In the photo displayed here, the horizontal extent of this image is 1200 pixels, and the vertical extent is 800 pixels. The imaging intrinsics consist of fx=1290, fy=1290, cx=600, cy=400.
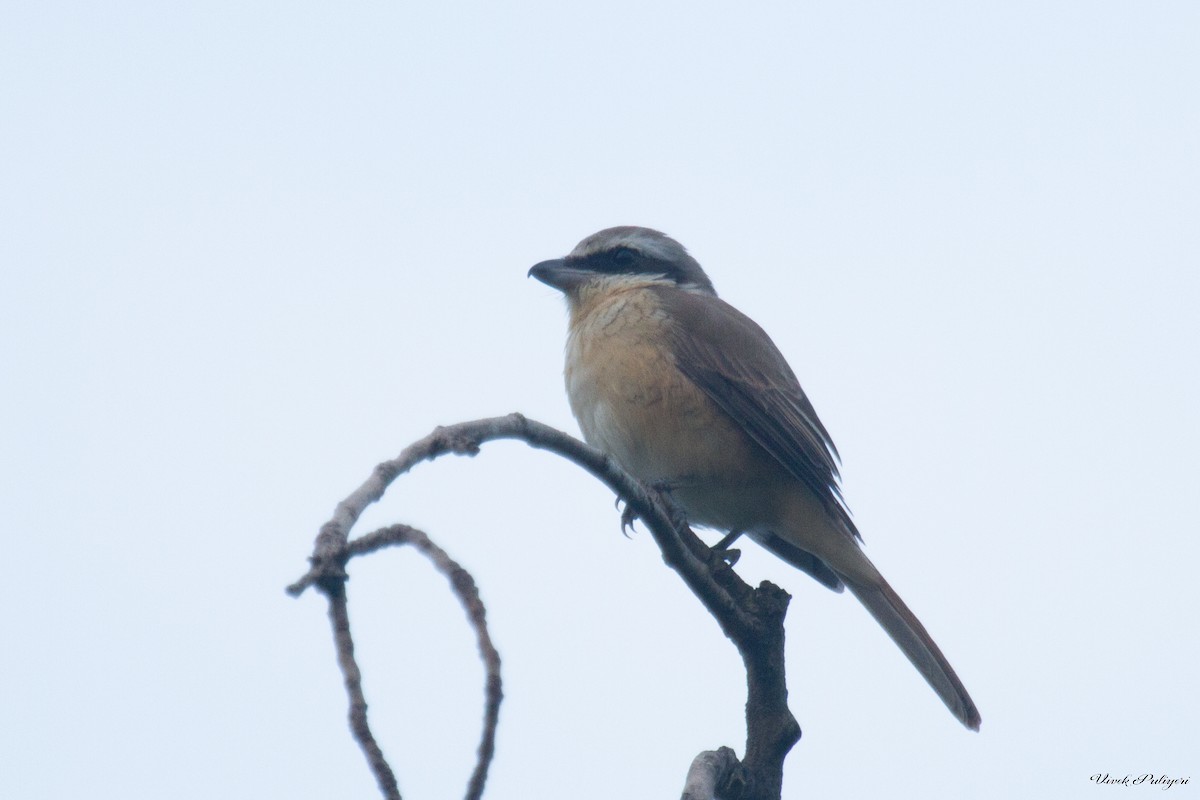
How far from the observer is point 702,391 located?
19.2 feet

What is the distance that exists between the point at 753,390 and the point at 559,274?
1314mm

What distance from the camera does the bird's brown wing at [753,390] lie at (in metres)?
5.89

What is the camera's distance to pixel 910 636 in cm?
580

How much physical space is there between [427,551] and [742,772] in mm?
1626

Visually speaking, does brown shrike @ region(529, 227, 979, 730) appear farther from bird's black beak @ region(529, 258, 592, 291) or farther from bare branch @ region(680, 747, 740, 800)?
bare branch @ region(680, 747, 740, 800)

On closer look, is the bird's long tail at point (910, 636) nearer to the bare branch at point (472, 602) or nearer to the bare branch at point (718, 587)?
the bare branch at point (718, 587)

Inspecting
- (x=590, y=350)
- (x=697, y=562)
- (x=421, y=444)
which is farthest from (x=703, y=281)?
(x=421, y=444)

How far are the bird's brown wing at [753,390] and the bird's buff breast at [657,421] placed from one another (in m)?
0.08

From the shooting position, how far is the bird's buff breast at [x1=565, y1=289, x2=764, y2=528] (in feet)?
18.7

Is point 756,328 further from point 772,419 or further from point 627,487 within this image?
point 627,487

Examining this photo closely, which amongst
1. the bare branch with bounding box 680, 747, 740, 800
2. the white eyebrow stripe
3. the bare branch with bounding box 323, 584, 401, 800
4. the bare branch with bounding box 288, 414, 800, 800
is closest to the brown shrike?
the white eyebrow stripe

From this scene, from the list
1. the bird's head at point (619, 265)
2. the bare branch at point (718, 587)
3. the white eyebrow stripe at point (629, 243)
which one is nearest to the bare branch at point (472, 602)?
the bare branch at point (718, 587)

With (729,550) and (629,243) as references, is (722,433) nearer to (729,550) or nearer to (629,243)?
(729,550)

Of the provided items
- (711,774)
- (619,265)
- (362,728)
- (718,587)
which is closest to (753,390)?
(619,265)
